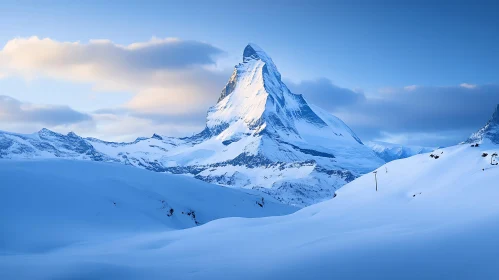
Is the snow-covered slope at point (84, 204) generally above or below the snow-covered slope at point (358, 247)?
above

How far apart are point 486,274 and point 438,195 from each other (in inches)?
696

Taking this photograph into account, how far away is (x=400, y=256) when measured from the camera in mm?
14641

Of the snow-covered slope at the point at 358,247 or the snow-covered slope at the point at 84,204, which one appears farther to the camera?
the snow-covered slope at the point at 84,204

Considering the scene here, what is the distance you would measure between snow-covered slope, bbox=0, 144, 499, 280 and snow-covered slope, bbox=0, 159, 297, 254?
7315mm

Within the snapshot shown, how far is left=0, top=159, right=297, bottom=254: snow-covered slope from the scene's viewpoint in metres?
38.6

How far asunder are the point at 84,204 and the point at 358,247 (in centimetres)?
4364

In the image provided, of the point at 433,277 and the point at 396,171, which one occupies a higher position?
the point at 396,171

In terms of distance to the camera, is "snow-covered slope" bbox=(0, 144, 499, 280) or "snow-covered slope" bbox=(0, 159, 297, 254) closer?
"snow-covered slope" bbox=(0, 144, 499, 280)

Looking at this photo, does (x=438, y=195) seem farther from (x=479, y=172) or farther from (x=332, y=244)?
(x=332, y=244)

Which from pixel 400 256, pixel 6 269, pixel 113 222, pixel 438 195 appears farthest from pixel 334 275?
pixel 113 222

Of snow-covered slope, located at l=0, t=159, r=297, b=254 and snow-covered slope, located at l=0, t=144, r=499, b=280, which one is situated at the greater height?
snow-covered slope, located at l=0, t=159, r=297, b=254

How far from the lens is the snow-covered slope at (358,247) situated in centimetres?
1392

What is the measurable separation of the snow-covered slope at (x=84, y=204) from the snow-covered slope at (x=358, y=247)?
7315 mm

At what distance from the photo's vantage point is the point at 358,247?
52.9ft
